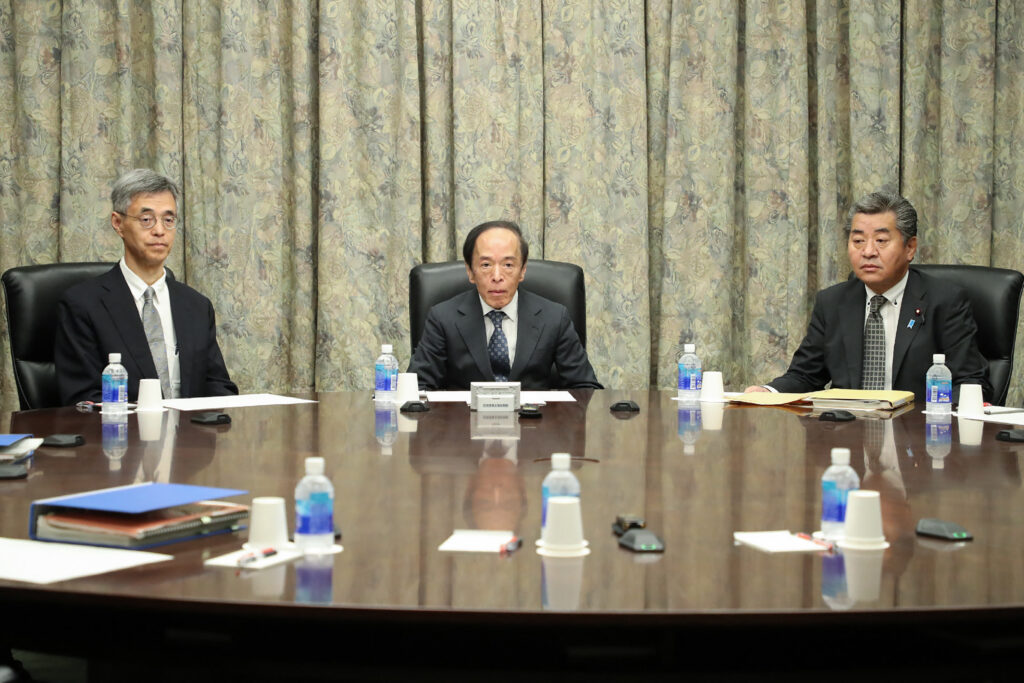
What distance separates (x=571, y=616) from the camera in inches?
44.3

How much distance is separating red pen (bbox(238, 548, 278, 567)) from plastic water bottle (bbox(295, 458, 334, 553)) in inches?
1.5

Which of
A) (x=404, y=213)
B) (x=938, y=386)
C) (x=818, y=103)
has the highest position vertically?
(x=818, y=103)

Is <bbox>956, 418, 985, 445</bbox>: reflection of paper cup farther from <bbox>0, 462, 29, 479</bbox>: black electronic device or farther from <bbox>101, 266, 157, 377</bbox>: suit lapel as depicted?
<bbox>101, 266, 157, 377</bbox>: suit lapel

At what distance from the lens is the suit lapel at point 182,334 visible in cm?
366

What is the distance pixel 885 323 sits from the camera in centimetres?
378

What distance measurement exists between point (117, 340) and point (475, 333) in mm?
1180

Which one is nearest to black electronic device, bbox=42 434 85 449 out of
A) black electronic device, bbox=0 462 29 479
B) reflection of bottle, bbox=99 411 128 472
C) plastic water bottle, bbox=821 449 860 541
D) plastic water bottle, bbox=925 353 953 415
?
reflection of bottle, bbox=99 411 128 472

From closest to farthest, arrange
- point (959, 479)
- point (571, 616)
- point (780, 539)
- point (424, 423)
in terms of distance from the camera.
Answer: point (571, 616)
point (780, 539)
point (959, 479)
point (424, 423)

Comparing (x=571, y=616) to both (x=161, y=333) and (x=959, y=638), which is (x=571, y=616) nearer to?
(x=959, y=638)

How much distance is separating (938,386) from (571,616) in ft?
6.85

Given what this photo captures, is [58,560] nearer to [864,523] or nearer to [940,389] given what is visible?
[864,523]

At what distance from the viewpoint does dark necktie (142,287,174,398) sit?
3.62m

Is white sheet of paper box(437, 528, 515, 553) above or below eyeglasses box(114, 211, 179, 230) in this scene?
below

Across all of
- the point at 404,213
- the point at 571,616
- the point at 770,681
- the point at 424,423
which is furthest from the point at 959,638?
the point at 404,213
